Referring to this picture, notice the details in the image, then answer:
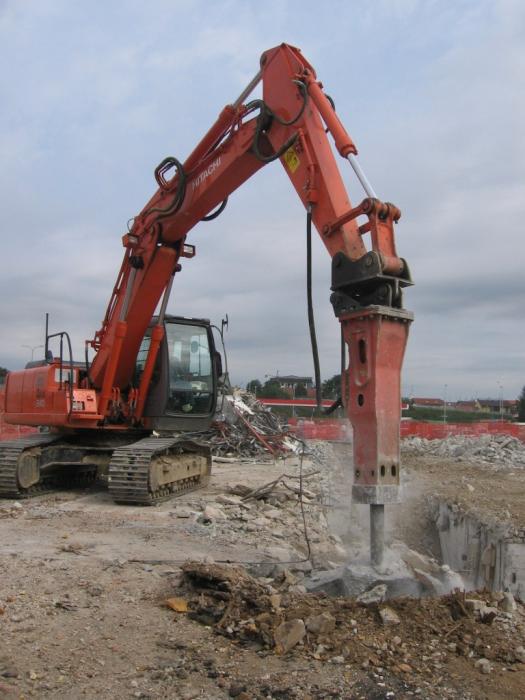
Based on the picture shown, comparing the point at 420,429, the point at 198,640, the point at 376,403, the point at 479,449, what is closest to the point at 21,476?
the point at 198,640

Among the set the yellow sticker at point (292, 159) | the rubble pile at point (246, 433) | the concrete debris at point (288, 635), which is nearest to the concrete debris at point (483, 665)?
the concrete debris at point (288, 635)

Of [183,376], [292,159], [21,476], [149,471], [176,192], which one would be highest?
[176,192]

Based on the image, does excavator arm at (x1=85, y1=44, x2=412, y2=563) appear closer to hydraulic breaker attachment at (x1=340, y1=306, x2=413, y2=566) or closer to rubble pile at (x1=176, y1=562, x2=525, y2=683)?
hydraulic breaker attachment at (x1=340, y1=306, x2=413, y2=566)

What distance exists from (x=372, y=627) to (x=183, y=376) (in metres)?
6.43

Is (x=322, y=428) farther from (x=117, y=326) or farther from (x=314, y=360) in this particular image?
(x=314, y=360)

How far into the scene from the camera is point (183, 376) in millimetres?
9992

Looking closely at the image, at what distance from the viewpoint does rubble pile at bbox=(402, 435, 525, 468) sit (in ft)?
58.3

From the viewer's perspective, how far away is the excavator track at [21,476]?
9.16 m

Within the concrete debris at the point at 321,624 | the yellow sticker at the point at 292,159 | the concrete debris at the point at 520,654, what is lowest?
the concrete debris at the point at 520,654

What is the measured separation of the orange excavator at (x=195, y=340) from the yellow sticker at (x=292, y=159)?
18mm

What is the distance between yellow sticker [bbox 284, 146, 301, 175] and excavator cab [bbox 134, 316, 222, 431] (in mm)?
3984

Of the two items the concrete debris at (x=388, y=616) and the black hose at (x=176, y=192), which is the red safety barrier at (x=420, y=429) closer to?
the black hose at (x=176, y=192)

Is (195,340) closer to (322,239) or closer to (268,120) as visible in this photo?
(268,120)

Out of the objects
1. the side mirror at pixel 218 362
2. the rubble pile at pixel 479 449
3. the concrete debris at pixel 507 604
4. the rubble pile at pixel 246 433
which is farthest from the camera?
the rubble pile at pixel 246 433
